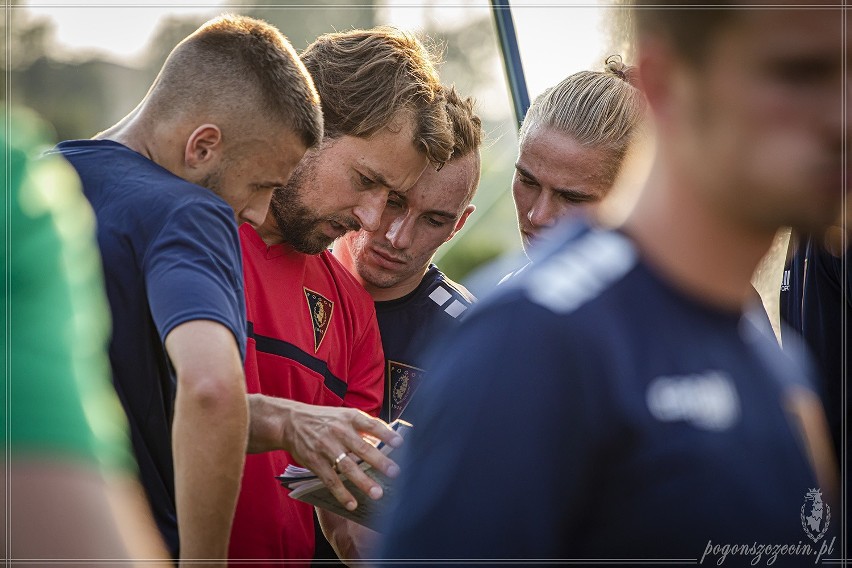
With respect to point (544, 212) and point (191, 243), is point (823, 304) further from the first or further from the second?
point (191, 243)

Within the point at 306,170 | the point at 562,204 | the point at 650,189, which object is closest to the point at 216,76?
Answer: the point at 306,170

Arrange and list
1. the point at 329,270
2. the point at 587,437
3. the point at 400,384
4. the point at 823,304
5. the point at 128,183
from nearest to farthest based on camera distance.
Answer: the point at 587,437
the point at 128,183
the point at 823,304
the point at 329,270
the point at 400,384

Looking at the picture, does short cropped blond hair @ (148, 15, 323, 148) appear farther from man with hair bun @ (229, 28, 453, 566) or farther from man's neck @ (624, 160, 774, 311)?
man's neck @ (624, 160, 774, 311)

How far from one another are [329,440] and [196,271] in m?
0.48

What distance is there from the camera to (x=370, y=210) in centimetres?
269

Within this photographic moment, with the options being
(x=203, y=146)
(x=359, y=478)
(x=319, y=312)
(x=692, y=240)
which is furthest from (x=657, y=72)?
(x=319, y=312)

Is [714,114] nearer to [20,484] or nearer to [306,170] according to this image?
[20,484]

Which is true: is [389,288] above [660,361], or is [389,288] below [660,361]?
below

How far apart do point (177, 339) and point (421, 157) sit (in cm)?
133

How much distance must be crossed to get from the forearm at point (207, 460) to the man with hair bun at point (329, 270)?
0.89 ft

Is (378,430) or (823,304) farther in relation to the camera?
(823,304)

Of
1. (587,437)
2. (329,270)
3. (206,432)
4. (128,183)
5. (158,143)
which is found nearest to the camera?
(587,437)

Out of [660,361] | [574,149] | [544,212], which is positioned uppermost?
[660,361]

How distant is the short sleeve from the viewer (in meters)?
1.58
